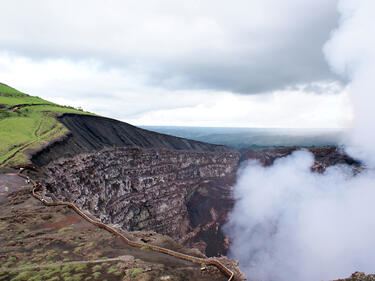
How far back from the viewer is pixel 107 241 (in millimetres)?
16953

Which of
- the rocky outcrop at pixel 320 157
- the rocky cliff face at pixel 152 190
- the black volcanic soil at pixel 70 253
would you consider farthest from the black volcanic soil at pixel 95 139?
the rocky outcrop at pixel 320 157

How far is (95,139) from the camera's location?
53.7 meters

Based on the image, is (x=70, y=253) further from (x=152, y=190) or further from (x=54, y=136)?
(x=152, y=190)

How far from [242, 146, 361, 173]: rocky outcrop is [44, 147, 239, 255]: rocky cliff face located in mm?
22619

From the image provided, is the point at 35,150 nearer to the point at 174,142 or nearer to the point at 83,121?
the point at 83,121

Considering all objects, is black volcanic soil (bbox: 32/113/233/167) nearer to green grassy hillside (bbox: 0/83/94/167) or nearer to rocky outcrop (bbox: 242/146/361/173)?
green grassy hillside (bbox: 0/83/94/167)

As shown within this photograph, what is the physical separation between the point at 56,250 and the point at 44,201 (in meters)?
8.99

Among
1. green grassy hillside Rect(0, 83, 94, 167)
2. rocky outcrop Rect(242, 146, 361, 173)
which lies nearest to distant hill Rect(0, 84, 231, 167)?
green grassy hillside Rect(0, 83, 94, 167)

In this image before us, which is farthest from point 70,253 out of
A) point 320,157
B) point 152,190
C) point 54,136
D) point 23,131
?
→ point 320,157

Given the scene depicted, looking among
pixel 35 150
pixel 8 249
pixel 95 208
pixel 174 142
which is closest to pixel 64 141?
pixel 35 150

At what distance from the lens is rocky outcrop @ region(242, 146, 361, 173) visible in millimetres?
69375

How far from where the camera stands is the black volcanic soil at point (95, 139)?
3917 centimetres

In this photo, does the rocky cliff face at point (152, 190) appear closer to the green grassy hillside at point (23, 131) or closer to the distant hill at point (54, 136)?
the distant hill at point (54, 136)

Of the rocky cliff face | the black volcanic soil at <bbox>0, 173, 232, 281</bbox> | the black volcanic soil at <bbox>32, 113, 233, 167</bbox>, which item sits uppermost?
the black volcanic soil at <bbox>32, 113, 233, 167</bbox>
